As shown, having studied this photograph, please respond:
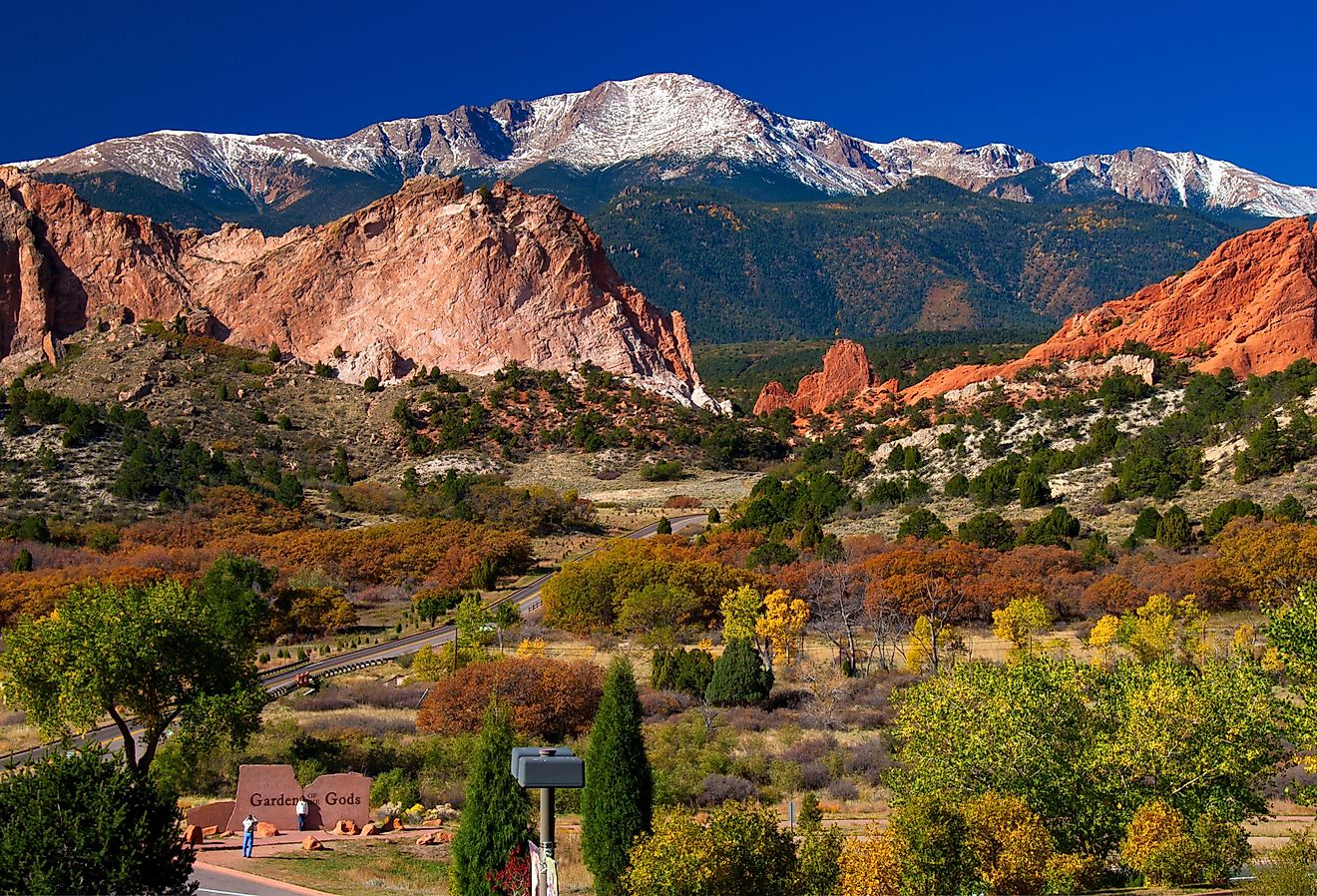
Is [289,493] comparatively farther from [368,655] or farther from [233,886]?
[233,886]

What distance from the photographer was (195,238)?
358 feet

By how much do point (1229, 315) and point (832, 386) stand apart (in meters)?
38.7

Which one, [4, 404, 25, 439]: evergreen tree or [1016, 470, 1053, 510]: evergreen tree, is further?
[4, 404, 25, 439]: evergreen tree

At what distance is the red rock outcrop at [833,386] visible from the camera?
369 ft

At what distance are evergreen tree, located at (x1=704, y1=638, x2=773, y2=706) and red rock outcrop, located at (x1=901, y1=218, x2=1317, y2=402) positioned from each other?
56.2m

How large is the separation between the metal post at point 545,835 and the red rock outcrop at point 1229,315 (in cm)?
7613

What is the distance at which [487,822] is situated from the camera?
16.1m

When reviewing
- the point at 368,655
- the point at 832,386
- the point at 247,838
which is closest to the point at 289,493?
the point at 368,655

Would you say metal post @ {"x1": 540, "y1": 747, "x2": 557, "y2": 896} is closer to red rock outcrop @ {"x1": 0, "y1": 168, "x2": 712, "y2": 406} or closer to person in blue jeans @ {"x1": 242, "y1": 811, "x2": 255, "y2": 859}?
person in blue jeans @ {"x1": 242, "y1": 811, "x2": 255, "y2": 859}

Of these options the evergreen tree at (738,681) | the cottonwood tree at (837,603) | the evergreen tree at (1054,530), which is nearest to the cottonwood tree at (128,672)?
the evergreen tree at (738,681)

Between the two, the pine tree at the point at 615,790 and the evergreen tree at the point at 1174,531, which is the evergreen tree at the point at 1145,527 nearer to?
the evergreen tree at the point at 1174,531

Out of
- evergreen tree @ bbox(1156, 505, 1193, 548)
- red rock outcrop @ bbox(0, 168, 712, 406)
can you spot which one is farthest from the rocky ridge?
evergreen tree @ bbox(1156, 505, 1193, 548)

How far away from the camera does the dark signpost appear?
9.67 meters

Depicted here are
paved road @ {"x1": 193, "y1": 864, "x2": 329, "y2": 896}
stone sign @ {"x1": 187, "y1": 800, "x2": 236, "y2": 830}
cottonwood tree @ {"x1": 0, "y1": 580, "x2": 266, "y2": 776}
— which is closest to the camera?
paved road @ {"x1": 193, "y1": 864, "x2": 329, "y2": 896}
